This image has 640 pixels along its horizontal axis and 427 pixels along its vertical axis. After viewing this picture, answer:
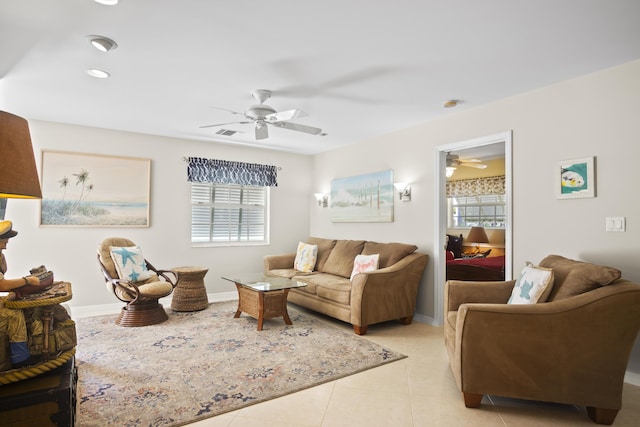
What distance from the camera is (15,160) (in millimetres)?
1185

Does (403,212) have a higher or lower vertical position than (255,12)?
lower

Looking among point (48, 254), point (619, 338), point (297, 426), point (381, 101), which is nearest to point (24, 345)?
point (297, 426)

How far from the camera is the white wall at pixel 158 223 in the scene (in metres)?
4.46

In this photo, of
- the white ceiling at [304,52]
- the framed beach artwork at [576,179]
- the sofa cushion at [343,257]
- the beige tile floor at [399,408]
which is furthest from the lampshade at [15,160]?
the sofa cushion at [343,257]

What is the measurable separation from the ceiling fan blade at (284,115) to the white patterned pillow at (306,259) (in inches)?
96.4

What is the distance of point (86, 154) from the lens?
4.71 metres

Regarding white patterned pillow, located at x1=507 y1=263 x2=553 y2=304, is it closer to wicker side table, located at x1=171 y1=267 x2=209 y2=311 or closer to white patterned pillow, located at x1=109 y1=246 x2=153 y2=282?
wicker side table, located at x1=171 y1=267 x2=209 y2=311

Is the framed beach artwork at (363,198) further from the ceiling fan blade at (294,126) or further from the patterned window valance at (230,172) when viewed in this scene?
the ceiling fan blade at (294,126)

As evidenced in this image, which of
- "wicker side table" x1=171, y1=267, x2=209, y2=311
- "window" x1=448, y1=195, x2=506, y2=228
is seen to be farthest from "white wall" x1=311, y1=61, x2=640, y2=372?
"window" x1=448, y1=195, x2=506, y2=228

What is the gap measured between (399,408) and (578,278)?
1431mm

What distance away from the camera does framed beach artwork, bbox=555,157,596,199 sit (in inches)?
117

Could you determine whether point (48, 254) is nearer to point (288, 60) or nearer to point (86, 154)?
point (86, 154)

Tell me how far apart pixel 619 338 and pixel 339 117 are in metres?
3.20

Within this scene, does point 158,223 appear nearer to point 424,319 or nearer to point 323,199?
point 323,199
